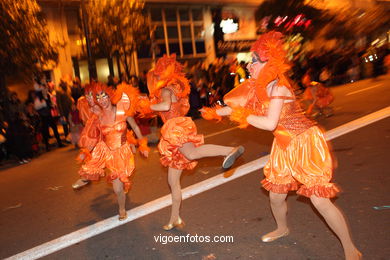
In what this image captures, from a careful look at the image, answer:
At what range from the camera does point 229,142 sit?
27.3 ft

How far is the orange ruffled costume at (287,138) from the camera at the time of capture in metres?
3.02

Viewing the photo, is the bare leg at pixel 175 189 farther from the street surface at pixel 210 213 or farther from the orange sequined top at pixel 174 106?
the orange sequined top at pixel 174 106

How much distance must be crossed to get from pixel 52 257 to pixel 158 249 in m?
1.14

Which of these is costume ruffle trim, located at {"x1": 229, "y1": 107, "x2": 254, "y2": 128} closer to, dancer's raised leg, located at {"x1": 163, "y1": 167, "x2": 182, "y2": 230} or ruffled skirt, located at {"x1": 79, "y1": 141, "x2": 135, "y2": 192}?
dancer's raised leg, located at {"x1": 163, "y1": 167, "x2": 182, "y2": 230}

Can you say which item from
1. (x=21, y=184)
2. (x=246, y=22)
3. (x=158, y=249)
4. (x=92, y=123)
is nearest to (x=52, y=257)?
(x=158, y=249)

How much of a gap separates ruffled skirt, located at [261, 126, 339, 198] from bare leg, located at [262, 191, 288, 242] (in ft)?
0.53

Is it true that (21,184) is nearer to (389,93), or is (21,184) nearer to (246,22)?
(389,93)

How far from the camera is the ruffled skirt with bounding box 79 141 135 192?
446 cm

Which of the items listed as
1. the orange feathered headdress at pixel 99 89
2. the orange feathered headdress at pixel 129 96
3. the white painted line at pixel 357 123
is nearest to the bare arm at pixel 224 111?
the orange feathered headdress at pixel 129 96

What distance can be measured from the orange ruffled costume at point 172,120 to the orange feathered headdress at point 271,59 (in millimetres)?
1181

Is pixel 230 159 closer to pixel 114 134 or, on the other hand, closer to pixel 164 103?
pixel 164 103

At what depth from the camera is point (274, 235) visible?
3682 millimetres

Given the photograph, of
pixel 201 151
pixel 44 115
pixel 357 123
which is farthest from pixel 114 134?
pixel 44 115

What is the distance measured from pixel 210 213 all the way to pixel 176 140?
3.62 feet
